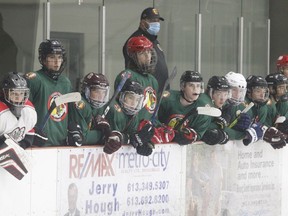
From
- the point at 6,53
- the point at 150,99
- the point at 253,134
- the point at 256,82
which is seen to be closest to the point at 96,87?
the point at 150,99

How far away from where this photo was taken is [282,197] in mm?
8711

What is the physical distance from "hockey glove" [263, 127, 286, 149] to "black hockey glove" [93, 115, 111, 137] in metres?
1.95

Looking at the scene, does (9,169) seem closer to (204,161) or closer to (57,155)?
(57,155)

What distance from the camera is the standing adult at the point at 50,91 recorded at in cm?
661

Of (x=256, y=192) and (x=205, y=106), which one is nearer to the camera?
(x=205, y=106)

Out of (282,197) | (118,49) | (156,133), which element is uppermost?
(118,49)

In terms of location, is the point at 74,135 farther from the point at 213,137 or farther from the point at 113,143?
the point at 213,137

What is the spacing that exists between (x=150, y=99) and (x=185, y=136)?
39cm

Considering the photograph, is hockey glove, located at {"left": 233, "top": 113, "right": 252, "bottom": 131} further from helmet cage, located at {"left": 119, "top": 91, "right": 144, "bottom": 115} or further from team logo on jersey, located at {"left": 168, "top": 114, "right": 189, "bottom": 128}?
helmet cage, located at {"left": 119, "top": 91, "right": 144, "bottom": 115}

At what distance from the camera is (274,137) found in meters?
8.32

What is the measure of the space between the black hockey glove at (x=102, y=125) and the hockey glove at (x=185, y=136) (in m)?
0.74

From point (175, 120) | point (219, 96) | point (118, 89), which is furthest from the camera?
point (219, 96)

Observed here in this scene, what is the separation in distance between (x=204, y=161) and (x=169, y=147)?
17.3 inches

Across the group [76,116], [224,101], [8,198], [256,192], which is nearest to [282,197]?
[256,192]
